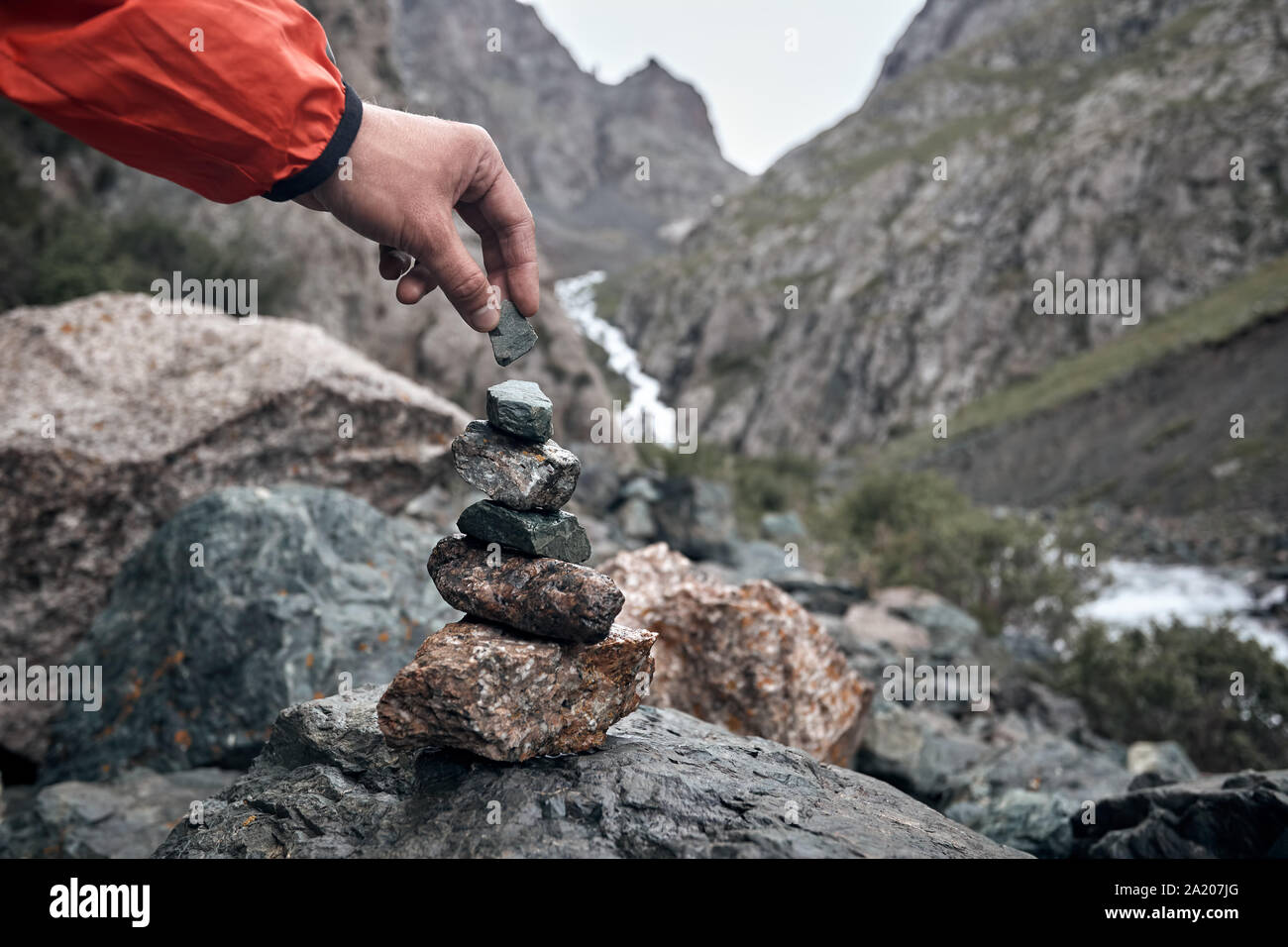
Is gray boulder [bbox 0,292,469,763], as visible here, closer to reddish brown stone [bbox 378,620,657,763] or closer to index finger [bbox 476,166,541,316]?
reddish brown stone [bbox 378,620,657,763]

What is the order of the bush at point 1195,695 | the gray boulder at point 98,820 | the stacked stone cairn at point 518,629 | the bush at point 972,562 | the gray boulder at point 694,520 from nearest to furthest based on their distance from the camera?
the stacked stone cairn at point 518,629 → the gray boulder at point 98,820 → the bush at point 1195,695 → the bush at point 972,562 → the gray boulder at point 694,520

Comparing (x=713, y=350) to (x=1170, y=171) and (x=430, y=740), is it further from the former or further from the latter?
(x=430, y=740)

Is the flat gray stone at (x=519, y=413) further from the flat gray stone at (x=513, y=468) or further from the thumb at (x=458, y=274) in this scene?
the thumb at (x=458, y=274)

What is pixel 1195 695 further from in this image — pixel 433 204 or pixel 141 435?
pixel 141 435

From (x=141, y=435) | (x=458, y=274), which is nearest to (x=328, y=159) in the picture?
(x=458, y=274)

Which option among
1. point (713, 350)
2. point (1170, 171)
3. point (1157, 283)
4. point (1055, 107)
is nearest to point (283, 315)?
point (1157, 283)

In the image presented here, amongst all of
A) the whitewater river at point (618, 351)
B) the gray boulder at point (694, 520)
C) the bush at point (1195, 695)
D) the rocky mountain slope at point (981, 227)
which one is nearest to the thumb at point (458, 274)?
the bush at point (1195, 695)

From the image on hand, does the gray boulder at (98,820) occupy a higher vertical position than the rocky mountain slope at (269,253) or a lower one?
lower
